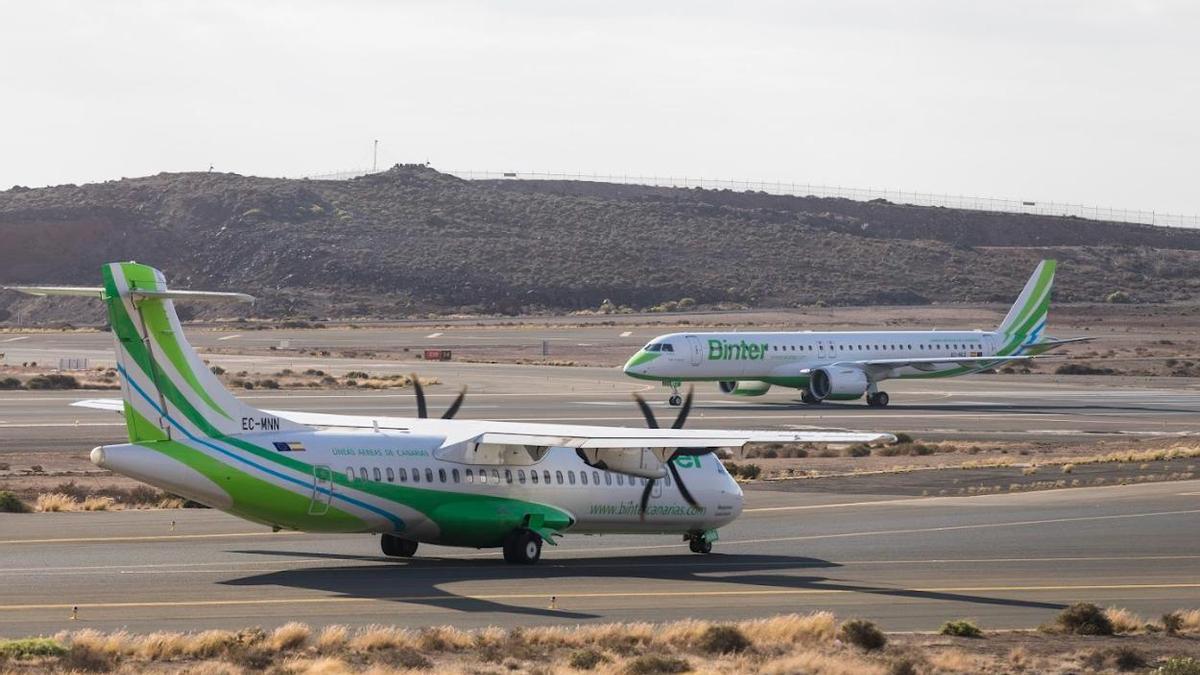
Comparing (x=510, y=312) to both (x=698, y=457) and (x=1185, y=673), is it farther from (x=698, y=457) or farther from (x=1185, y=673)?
(x=1185, y=673)

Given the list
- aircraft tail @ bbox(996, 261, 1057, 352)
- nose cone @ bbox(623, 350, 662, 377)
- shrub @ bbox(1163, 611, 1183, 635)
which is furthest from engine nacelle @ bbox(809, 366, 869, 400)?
shrub @ bbox(1163, 611, 1183, 635)

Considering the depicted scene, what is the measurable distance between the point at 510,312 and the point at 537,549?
142763mm

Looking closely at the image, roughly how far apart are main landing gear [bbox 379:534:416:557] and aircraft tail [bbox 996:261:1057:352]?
195 feet

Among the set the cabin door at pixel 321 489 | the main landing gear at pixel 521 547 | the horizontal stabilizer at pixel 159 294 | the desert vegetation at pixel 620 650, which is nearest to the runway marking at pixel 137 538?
the cabin door at pixel 321 489

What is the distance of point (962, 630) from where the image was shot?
23422 mm

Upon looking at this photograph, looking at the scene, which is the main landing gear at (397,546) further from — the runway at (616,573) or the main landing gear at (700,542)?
the main landing gear at (700,542)

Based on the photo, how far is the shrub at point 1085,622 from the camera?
24.1 meters

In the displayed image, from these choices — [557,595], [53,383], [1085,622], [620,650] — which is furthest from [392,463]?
[53,383]

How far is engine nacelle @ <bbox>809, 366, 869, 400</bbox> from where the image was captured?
76.9 m

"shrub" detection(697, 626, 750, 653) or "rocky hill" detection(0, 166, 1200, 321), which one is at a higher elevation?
"rocky hill" detection(0, 166, 1200, 321)

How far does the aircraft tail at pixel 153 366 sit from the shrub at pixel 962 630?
11.9 meters

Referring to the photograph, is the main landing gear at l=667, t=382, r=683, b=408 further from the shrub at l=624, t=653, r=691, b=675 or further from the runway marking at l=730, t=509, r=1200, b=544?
the shrub at l=624, t=653, r=691, b=675

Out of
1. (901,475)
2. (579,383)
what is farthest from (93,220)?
(901,475)

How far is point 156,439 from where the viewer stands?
2666cm
